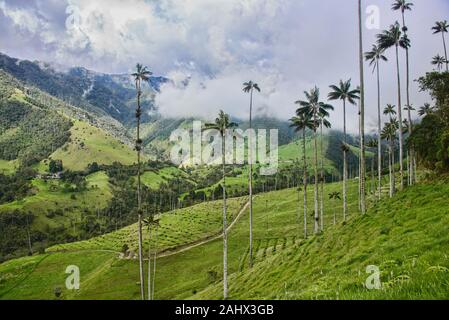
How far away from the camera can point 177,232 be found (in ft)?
525

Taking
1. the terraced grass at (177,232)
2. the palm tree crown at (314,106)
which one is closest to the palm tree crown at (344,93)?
the palm tree crown at (314,106)

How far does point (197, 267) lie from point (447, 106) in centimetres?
8179

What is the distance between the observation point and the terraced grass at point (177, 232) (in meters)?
148

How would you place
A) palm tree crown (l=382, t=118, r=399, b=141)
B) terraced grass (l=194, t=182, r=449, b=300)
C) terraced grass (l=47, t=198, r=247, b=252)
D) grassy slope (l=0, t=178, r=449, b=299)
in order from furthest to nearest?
1. terraced grass (l=47, t=198, r=247, b=252)
2. palm tree crown (l=382, t=118, r=399, b=141)
3. grassy slope (l=0, t=178, r=449, b=299)
4. terraced grass (l=194, t=182, r=449, b=300)

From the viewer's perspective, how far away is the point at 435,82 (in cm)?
5409

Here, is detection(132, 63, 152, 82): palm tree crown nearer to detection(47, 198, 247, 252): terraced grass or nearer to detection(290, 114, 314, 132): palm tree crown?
detection(290, 114, 314, 132): palm tree crown

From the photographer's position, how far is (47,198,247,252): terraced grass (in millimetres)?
148363

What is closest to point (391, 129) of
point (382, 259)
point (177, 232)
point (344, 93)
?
point (344, 93)

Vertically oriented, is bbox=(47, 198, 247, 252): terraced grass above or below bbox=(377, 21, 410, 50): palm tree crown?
below

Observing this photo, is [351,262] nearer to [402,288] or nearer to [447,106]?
[402,288]

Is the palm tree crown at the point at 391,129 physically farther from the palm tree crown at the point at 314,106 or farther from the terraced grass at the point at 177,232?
the terraced grass at the point at 177,232

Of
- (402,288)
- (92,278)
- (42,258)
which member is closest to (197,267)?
(92,278)

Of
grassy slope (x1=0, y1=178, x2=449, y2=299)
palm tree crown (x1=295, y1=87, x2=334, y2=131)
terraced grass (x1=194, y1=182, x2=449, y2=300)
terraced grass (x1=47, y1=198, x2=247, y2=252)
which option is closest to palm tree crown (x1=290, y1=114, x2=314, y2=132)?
palm tree crown (x1=295, y1=87, x2=334, y2=131)

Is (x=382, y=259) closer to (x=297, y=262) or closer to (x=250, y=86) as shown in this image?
(x=297, y=262)
